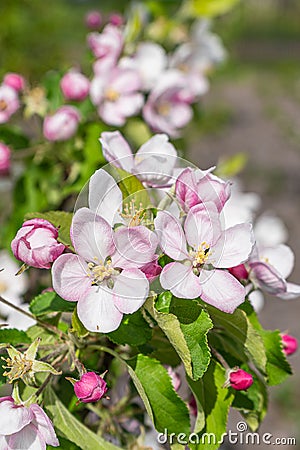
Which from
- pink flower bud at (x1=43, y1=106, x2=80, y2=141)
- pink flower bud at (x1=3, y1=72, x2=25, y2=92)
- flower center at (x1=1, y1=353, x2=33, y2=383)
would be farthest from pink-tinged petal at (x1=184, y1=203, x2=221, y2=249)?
pink flower bud at (x1=3, y1=72, x2=25, y2=92)

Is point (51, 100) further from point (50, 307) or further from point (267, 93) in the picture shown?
point (267, 93)

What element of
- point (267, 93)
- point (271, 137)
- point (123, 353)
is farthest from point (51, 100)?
point (267, 93)

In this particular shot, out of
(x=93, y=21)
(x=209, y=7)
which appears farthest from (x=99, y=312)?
(x=209, y=7)

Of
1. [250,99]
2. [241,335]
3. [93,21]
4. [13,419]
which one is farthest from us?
[250,99]

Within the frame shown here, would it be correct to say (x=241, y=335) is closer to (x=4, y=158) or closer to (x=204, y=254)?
(x=204, y=254)

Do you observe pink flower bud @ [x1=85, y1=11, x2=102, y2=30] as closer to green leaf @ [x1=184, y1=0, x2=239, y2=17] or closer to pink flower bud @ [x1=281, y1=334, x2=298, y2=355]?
green leaf @ [x1=184, y1=0, x2=239, y2=17]

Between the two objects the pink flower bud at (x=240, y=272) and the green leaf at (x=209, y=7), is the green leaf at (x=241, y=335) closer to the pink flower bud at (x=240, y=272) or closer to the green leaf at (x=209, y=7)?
the pink flower bud at (x=240, y=272)
